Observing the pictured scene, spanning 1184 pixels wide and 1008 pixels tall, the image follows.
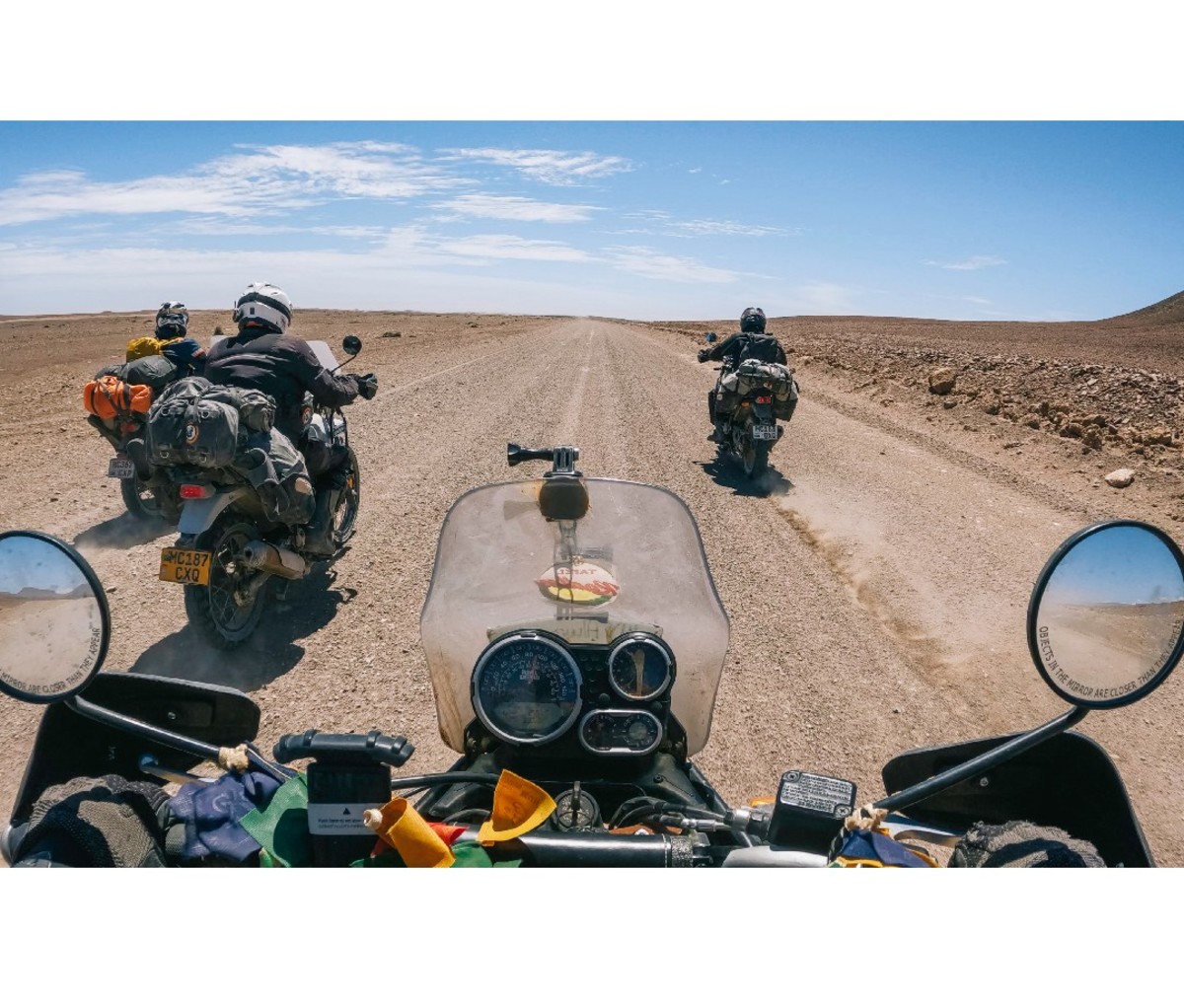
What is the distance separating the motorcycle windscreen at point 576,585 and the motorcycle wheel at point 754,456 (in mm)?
7428

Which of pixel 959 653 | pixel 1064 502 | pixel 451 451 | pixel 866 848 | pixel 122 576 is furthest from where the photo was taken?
pixel 451 451

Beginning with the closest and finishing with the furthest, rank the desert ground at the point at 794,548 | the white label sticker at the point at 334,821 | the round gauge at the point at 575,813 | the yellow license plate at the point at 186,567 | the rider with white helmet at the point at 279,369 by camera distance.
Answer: the white label sticker at the point at 334,821 → the round gauge at the point at 575,813 → the desert ground at the point at 794,548 → the yellow license plate at the point at 186,567 → the rider with white helmet at the point at 279,369

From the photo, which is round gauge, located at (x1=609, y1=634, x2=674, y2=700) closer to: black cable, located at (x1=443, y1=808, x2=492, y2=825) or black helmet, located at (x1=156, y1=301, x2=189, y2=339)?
black cable, located at (x1=443, y1=808, x2=492, y2=825)

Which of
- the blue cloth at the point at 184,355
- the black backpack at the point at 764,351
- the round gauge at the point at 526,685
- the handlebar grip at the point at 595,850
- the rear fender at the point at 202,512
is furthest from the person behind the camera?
the black backpack at the point at 764,351

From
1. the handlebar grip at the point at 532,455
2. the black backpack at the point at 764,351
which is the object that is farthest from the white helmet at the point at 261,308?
the black backpack at the point at 764,351

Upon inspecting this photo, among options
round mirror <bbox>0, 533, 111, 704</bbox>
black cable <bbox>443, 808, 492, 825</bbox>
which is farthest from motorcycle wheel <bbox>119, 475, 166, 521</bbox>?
black cable <bbox>443, 808, 492, 825</bbox>

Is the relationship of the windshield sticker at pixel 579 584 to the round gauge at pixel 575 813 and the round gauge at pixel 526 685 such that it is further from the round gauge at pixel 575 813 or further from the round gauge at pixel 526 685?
the round gauge at pixel 575 813

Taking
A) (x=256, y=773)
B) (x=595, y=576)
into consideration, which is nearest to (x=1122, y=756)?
(x=595, y=576)

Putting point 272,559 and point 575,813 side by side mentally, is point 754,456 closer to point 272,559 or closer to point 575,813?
point 272,559

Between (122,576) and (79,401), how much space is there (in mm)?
9453

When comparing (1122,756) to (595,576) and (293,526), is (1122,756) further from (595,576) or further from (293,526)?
(293,526)

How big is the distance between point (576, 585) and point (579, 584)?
10 millimetres

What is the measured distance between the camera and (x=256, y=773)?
192 cm

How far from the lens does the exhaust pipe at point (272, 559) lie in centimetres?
513
